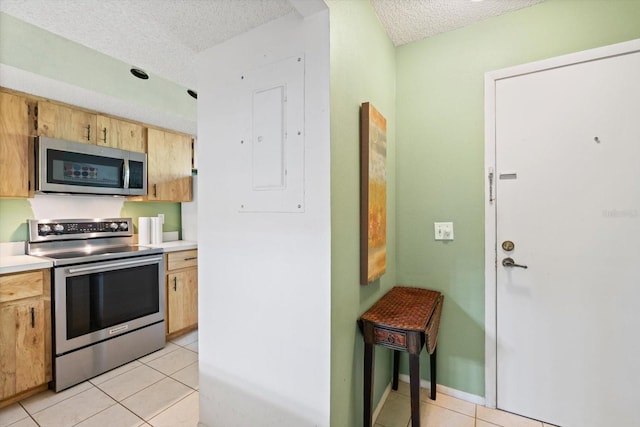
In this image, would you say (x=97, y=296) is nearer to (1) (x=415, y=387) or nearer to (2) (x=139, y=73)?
(2) (x=139, y=73)

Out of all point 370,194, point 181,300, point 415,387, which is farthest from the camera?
point 181,300

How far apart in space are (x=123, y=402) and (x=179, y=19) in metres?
2.47

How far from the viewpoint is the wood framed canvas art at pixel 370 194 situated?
1537 mm

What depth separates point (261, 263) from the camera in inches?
57.7

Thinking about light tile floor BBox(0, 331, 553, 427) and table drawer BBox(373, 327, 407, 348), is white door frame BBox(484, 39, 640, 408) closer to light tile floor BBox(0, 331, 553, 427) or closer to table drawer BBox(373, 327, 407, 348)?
light tile floor BBox(0, 331, 553, 427)

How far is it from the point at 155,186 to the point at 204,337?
200 cm

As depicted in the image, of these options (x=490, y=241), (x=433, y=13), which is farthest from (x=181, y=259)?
(x=433, y=13)

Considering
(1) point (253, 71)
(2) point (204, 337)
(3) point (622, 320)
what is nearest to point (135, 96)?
(1) point (253, 71)

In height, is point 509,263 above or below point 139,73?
below

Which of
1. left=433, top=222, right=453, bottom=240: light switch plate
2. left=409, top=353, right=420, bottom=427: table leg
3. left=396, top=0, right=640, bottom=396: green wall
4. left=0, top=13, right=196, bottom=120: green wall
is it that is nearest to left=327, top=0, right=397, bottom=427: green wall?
left=409, top=353, right=420, bottom=427: table leg

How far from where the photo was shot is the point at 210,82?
1.69 meters

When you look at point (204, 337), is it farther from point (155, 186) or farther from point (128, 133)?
point (128, 133)

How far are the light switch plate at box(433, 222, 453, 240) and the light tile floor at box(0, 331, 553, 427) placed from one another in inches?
43.9

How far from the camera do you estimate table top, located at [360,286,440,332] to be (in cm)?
142
